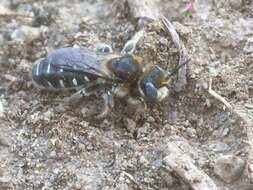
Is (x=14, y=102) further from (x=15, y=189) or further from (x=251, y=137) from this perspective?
(x=251, y=137)

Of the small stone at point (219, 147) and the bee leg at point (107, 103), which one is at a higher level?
the small stone at point (219, 147)

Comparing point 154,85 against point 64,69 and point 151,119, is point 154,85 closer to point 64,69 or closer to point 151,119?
point 151,119

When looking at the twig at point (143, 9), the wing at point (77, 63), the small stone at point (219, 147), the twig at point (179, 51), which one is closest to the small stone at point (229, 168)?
the small stone at point (219, 147)

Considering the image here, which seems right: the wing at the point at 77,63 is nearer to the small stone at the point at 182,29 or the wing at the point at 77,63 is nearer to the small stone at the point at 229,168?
the small stone at the point at 182,29

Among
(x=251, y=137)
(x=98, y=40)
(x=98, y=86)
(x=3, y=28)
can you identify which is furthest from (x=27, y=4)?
(x=251, y=137)

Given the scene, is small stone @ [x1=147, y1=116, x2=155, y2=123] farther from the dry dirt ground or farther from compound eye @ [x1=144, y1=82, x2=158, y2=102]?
compound eye @ [x1=144, y1=82, x2=158, y2=102]

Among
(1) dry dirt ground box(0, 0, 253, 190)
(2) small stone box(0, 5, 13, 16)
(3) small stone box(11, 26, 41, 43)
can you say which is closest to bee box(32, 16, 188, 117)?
(1) dry dirt ground box(0, 0, 253, 190)
